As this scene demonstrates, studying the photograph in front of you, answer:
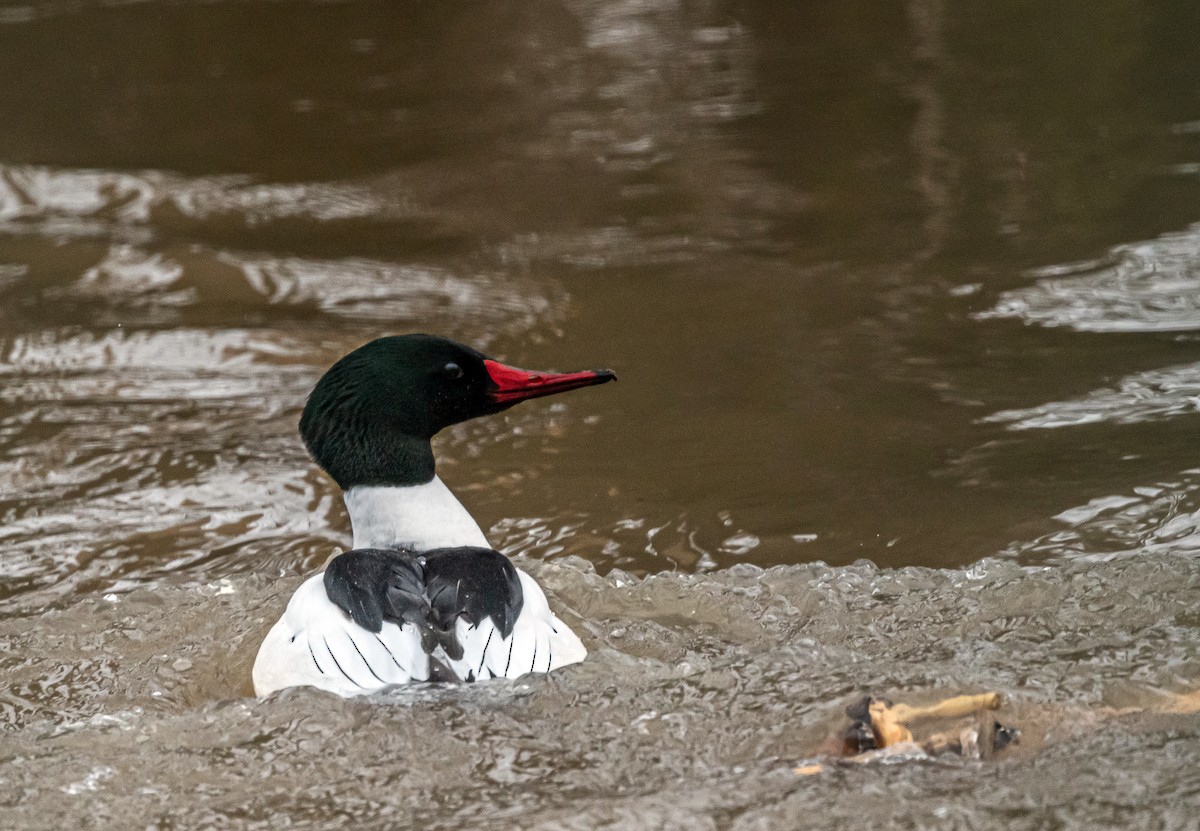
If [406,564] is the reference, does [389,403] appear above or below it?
above

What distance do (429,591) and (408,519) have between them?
1.70 ft

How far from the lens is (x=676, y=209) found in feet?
26.3

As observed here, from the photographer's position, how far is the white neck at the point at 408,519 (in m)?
4.05

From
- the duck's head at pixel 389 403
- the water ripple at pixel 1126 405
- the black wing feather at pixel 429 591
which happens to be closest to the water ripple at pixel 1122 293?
the water ripple at pixel 1126 405

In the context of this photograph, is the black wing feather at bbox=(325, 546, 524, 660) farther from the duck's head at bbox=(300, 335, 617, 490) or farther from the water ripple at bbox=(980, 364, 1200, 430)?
the water ripple at bbox=(980, 364, 1200, 430)

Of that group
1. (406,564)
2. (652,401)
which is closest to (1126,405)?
(652,401)

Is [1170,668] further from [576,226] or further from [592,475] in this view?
[576,226]

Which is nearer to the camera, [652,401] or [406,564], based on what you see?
[406,564]

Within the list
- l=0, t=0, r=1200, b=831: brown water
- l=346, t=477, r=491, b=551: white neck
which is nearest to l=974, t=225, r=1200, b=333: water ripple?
A: l=0, t=0, r=1200, b=831: brown water

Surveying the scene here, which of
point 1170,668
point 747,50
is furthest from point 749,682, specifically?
point 747,50

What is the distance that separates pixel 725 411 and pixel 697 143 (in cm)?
374

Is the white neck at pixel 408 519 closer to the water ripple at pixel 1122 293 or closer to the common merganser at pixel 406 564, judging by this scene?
the common merganser at pixel 406 564

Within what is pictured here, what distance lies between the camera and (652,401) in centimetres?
585

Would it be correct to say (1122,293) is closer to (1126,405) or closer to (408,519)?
(1126,405)
